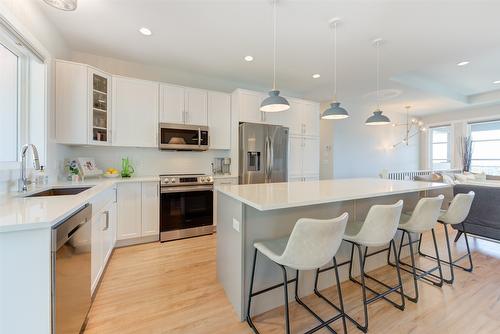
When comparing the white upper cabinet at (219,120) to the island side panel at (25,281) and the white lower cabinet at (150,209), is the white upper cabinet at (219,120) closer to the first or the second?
the white lower cabinet at (150,209)

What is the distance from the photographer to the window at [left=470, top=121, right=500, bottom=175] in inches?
237

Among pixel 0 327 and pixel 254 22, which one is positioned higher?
pixel 254 22

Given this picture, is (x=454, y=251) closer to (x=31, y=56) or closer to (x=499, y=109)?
(x=31, y=56)

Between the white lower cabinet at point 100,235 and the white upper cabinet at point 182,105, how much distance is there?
1430mm

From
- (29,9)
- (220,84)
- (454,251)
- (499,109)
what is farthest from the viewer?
(499,109)

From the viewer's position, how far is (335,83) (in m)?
4.19

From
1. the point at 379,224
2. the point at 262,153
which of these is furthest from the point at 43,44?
the point at 379,224

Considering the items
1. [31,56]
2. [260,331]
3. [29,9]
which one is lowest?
[260,331]

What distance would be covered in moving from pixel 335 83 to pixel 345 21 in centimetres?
191

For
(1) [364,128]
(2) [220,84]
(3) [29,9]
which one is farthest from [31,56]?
(1) [364,128]

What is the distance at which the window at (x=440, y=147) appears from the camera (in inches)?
280

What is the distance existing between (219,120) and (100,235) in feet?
7.95

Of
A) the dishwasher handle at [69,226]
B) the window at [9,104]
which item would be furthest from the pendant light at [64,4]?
the dishwasher handle at [69,226]

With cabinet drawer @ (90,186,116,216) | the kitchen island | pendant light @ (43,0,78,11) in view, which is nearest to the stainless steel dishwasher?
cabinet drawer @ (90,186,116,216)
